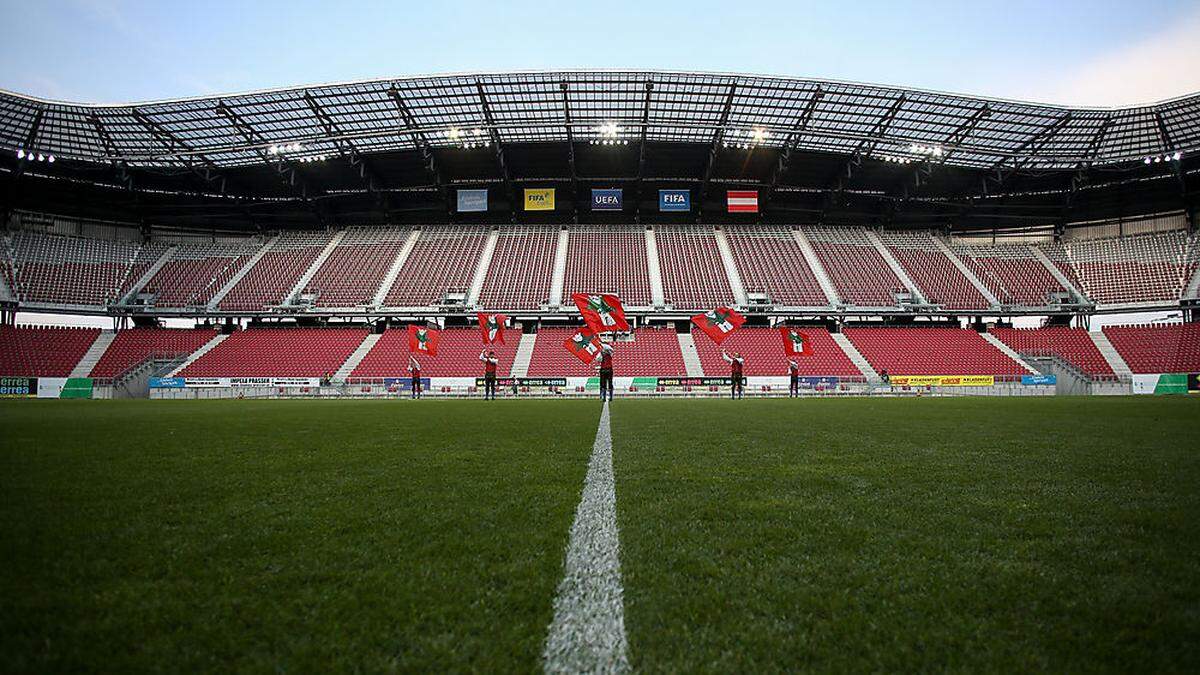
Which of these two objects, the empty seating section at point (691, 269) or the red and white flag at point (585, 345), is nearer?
the red and white flag at point (585, 345)

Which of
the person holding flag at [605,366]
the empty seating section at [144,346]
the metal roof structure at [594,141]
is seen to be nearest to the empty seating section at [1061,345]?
the metal roof structure at [594,141]

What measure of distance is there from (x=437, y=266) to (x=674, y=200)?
17.3 m

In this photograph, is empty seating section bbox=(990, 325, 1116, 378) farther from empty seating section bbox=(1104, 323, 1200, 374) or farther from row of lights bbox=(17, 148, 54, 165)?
row of lights bbox=(17, 148, 54, 165)

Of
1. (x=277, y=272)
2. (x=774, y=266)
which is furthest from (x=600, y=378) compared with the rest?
(x=277, y=272)

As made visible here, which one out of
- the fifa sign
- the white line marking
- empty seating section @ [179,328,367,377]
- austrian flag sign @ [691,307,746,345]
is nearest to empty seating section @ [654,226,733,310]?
the fifa sign

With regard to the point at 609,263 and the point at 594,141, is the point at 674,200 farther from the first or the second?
the point at 594,141

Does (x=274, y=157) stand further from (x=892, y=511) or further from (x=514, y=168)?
(x=892, y=511)

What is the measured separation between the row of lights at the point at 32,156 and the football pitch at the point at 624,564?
3978 cm

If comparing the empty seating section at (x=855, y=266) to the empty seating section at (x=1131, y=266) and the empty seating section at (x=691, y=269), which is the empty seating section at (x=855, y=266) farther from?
the empty seating section at (x=1131, y=266)

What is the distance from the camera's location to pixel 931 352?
1270 inches

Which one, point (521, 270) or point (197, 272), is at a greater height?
point (521, 270)

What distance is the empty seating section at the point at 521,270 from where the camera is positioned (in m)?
35.9

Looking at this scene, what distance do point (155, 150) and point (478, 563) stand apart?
42.1m

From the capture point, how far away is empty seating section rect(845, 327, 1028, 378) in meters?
30.3
